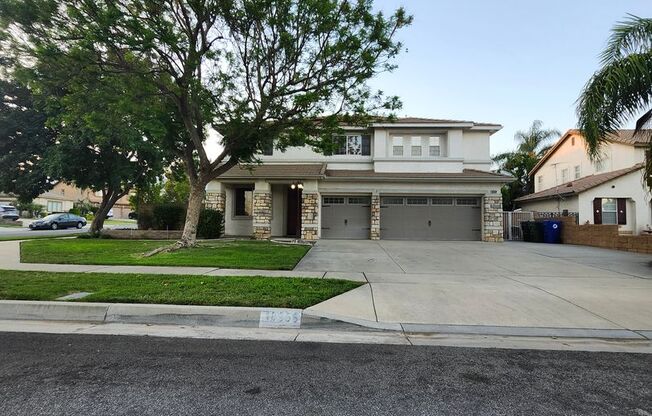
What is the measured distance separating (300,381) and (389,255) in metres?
8.90

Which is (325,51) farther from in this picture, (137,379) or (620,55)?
(137,379)

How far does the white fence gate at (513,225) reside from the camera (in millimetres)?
19906

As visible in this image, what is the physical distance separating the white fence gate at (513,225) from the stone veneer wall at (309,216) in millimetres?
10707

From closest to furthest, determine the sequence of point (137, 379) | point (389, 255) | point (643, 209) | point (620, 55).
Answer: point (137, 379) < point (620, 55) < point (389, 255) < point (643, 209)

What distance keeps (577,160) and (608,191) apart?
578 cm

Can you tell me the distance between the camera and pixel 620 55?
9.26 m

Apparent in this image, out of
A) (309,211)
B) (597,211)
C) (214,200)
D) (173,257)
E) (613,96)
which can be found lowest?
(173,257)

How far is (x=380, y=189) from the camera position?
18.1 metres

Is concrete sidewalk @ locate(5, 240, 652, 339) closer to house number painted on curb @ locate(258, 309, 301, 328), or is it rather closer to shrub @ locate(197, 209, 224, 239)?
house number painted on curb @ locate(258, 309, 301, 328)

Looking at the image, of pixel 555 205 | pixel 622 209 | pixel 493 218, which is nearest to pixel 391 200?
pixel 493 218

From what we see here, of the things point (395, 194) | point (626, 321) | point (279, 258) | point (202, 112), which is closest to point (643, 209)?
point (395, 194)

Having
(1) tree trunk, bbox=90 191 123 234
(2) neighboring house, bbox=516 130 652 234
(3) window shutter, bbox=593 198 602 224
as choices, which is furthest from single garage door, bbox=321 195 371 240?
(3) window shutter, bbox=593 198 602 224

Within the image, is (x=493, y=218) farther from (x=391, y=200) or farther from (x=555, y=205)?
(x=555, y=205)

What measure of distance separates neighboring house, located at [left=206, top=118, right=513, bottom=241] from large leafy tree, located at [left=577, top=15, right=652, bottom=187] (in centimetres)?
769
